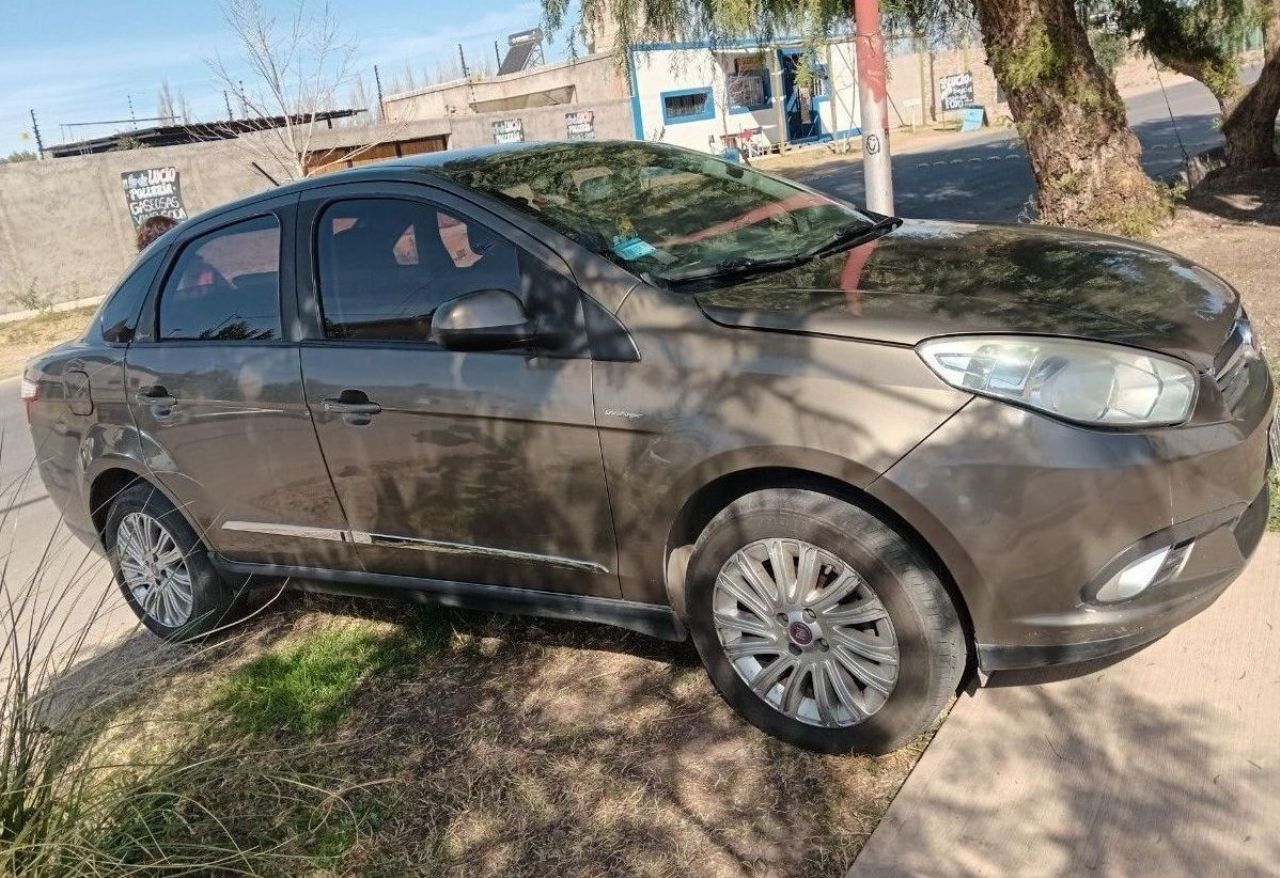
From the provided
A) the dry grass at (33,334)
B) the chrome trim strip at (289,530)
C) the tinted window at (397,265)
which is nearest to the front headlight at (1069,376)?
the tinted window at (397,265)

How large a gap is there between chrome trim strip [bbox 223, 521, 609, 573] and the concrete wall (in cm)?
A: 1832

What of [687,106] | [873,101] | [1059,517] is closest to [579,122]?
[687,106]

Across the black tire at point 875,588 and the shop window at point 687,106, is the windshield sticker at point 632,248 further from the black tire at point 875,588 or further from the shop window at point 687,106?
the shop window at point 687,106

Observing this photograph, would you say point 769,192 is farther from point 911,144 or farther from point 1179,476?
point 911,144

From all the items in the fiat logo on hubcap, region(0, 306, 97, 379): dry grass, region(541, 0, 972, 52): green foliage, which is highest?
region(541, 0, 972, 52): green foliage

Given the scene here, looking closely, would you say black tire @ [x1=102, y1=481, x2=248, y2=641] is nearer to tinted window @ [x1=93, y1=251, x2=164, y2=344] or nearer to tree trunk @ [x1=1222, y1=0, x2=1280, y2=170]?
tinted window @ [x1=93, y1=251, x2=164, y2=344]

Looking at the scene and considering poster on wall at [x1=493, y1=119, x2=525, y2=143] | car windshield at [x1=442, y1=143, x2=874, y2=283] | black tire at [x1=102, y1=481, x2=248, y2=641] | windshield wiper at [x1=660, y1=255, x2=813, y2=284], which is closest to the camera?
windshield wiper at [x1=660, y1=255, x2=813, y2=284]

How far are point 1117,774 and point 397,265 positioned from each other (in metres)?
2.65

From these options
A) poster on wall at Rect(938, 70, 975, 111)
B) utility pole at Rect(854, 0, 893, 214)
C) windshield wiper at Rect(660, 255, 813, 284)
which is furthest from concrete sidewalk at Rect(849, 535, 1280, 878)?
poster on wall at Rect(938, 70, 975, 111)

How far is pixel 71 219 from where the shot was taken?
2067 centimetres

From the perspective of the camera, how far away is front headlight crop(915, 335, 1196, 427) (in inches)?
103

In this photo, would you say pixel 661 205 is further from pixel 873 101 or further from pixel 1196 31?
pixel 1196 31

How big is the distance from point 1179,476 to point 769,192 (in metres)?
2.07

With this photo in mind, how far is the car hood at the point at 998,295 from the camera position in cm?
278
